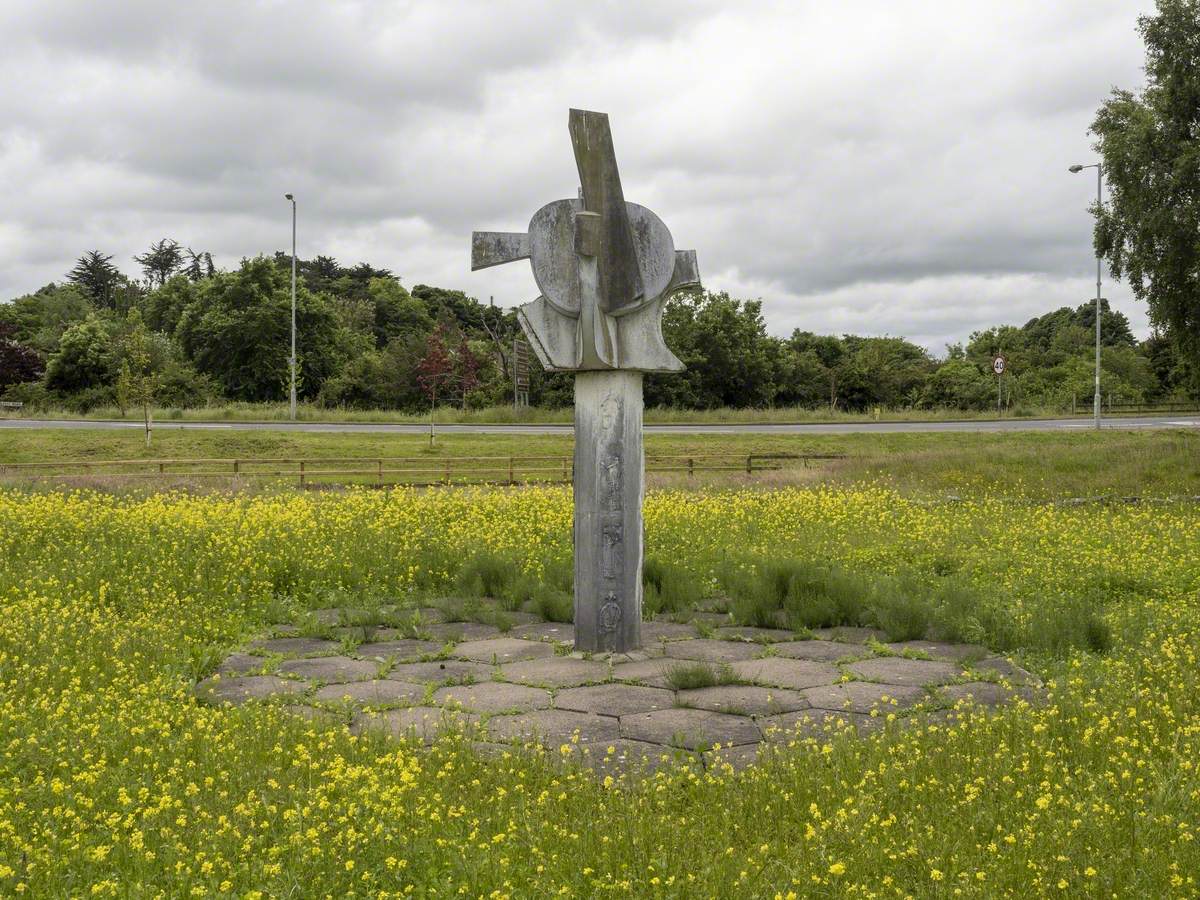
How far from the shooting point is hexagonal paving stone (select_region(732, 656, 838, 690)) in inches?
270

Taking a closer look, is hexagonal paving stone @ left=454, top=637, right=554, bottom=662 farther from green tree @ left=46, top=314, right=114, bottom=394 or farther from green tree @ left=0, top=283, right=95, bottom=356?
green tree @ left=0, top=283, right=95, bottom=356

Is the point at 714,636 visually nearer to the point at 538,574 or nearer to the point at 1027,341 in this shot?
the point at 538,574

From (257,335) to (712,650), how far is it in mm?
43089

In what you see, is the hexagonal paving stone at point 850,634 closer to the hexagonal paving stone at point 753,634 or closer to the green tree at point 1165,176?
the hexagonal paving stone at point 753,634

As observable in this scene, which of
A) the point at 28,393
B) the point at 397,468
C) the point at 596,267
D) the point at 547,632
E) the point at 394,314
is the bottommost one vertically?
the point at 547,632

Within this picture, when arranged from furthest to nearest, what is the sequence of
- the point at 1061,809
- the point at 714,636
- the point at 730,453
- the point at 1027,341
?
the point at 1027,341, the point at 730,453, the point at 714,636, the point at 1061,809

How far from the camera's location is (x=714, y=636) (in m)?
8.39

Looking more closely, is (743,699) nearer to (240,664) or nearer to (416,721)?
(416,721)

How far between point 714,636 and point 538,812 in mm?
4118

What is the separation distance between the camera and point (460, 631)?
8.42m

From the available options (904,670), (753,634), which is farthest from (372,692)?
(904,670)

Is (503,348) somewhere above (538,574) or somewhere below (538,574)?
above

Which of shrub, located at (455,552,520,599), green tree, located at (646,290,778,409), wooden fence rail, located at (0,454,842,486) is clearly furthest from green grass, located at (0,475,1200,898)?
green tree, located at (646,290,778,409)

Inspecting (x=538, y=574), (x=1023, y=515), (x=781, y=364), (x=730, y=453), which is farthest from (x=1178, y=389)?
(x=538, y=574)
